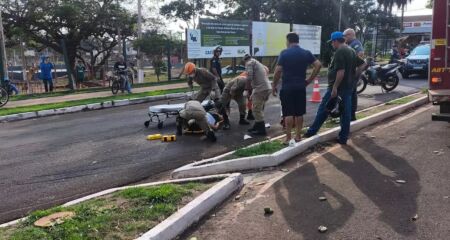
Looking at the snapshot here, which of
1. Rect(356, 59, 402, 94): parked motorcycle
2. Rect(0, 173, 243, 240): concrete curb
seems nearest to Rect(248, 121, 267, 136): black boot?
Rect(0, 173, 243, 240): concrete curb

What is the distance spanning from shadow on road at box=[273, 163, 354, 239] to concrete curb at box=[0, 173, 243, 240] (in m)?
0.56

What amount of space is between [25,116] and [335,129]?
8683mm

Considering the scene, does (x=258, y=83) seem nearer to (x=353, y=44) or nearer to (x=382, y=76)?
(x=353, y=44)

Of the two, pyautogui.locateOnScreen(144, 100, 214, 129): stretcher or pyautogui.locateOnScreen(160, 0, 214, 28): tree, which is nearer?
pyautogui.locateOnScreen(144, 100, 214, 129): stretcher

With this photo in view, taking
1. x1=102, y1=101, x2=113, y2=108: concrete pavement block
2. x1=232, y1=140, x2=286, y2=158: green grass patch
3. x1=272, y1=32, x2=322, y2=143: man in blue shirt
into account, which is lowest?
x1=102, y1=101, x2=113, y2=108: concrete pavement block

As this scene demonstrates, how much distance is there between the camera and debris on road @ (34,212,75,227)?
4.30 metres

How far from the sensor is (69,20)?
2741 centimetres

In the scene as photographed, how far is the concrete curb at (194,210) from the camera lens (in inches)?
161

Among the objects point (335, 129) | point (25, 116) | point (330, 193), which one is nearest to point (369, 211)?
point (330, 193)

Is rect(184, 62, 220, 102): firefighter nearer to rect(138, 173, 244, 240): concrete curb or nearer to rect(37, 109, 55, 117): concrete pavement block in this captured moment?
rect(138, 173, 244, 240): concrete curb

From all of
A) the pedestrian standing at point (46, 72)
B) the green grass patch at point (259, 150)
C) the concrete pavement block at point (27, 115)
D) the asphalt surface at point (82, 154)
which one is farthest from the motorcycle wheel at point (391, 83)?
the pedestrian standing at point (46, 72)

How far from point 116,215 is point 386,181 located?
316cm

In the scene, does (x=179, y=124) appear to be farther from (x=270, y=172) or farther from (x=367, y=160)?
(x=367, y=160)

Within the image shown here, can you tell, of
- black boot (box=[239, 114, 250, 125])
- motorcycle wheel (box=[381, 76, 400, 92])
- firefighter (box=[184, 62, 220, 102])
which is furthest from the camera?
motorcycle wheel (box=[381, 76, 400, 92])
